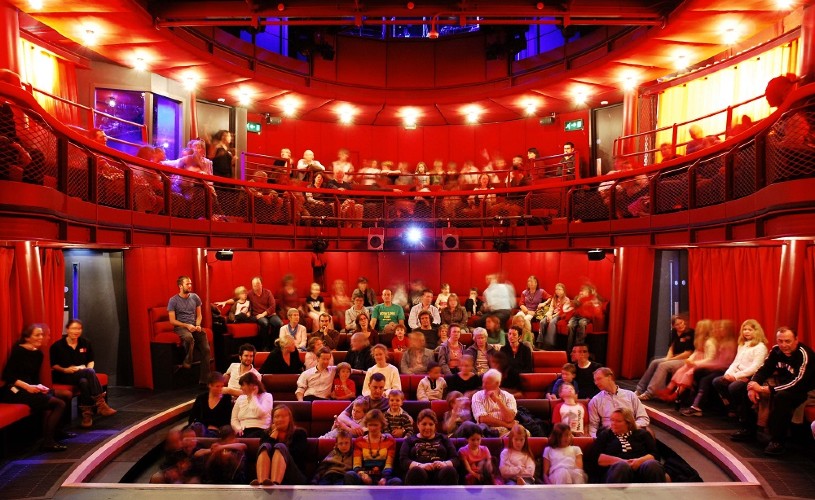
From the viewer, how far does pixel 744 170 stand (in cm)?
618

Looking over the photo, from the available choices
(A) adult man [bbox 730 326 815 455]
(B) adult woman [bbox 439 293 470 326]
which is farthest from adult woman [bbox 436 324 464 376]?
(A) adult man [bbox 730 326 815 455]

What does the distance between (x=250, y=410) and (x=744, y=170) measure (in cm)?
563

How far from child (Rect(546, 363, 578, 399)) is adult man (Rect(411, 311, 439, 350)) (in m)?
2.12

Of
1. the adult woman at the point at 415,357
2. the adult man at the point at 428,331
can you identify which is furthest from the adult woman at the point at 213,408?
the adult man at the point at 428,331

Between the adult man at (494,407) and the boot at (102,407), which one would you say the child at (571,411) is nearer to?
the adult man at (494,407)

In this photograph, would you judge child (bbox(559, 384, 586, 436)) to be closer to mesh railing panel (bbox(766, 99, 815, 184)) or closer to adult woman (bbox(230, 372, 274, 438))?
Result: mesh railing panel (bbox(766, 99, 815, 184))

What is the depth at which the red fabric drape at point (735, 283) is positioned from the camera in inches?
272

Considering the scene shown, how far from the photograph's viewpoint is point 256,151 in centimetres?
1524

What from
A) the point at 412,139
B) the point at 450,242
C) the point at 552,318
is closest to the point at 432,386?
the point at 552,318

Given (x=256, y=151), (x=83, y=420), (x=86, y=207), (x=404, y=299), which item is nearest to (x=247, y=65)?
(x=256, y=151)

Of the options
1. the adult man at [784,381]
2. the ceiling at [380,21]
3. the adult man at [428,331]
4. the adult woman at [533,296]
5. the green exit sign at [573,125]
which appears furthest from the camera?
the green exit sign at [573,125]

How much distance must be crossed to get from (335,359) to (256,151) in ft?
29.4

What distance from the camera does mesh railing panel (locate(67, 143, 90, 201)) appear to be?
6.31 metres

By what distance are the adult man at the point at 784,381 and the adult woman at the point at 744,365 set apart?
468 millimetres
